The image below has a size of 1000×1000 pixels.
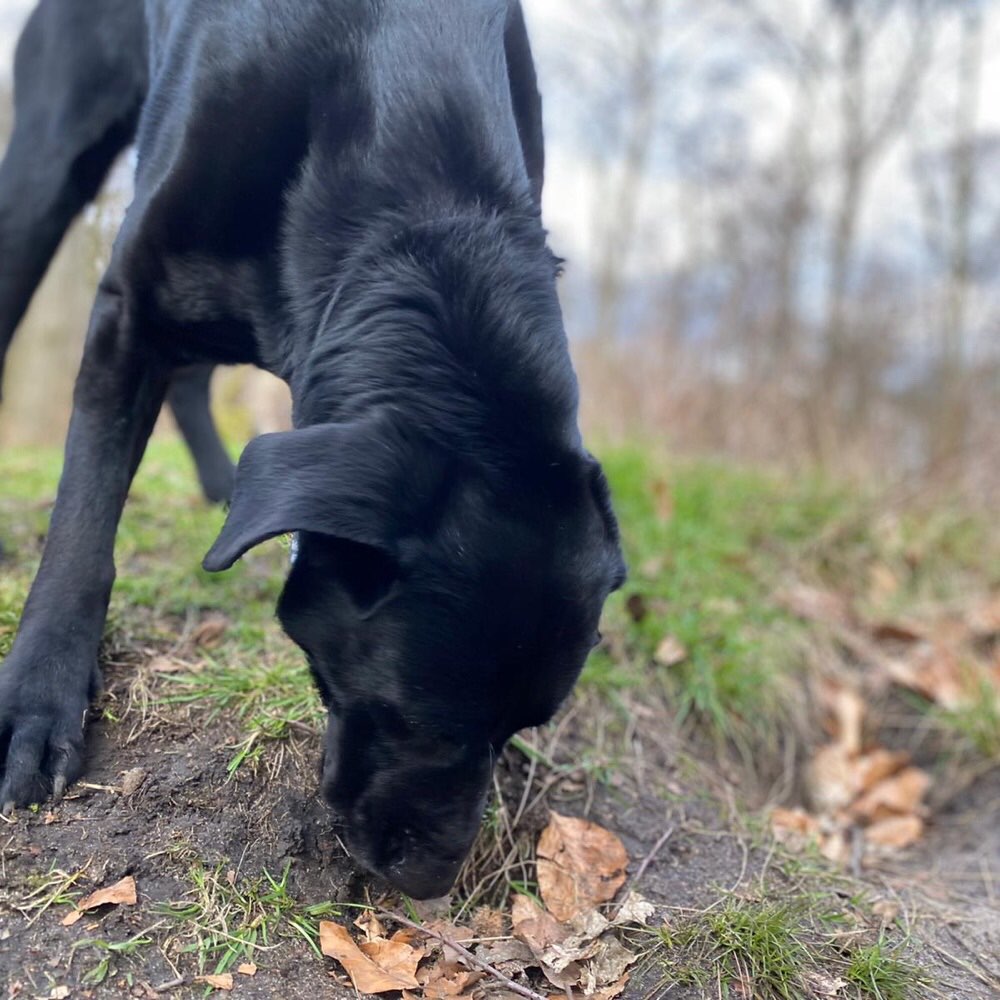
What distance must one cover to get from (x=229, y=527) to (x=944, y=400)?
21.1 ft

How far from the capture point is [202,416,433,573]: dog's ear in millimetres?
1546

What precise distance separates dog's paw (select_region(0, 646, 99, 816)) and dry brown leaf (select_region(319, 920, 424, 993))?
0.62 m

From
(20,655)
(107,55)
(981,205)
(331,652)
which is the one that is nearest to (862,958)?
(331,652)

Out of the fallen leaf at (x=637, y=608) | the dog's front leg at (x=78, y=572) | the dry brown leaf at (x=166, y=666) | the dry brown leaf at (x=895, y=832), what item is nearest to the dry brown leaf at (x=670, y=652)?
the fallen leaf at (x=637, y=608)

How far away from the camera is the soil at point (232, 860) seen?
1738 mm

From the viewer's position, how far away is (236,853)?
201 cm

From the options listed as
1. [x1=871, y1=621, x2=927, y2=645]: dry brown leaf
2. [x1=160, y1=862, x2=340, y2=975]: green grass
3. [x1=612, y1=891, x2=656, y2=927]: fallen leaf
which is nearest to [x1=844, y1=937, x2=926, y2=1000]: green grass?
[x1=612, y1=891, x2=656, y2=927]: fallen leaf

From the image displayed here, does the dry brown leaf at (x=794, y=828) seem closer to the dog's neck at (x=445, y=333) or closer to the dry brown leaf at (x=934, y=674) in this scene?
the dry brown leaf at (x=934, y=674)

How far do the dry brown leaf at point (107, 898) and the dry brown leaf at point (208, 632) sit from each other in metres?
0.89

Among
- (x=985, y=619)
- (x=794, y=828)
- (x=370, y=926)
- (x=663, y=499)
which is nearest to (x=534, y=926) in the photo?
(x=370, y=926)

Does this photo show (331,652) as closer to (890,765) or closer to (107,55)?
(107,55)

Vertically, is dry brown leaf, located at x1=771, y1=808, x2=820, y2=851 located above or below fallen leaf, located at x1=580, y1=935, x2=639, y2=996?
below

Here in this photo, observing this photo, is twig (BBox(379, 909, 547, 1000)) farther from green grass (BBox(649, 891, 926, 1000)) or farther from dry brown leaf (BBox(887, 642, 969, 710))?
dry brown leaf (BBox(887, 642, 969, 710))

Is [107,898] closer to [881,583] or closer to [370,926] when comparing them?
[370,926]
